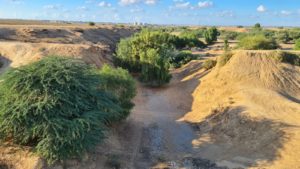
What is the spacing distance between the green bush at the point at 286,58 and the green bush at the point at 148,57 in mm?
8405

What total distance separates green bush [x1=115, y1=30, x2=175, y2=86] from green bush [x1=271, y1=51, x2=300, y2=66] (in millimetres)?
8405

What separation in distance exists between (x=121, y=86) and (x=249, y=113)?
6679 mm

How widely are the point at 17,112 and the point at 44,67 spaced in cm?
218

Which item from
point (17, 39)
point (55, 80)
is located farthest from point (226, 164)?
point (17, 39)

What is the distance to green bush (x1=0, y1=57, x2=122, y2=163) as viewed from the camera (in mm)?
13688

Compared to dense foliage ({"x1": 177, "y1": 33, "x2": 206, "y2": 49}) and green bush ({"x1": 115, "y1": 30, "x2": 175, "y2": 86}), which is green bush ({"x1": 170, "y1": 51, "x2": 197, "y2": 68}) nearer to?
green bush ({"x1": 115, "y1": 30, "x2": 175, "y2": 86})

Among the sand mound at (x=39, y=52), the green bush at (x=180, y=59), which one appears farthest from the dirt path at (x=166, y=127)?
the sand mound at (x=39, y=52)

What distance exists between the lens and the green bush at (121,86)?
1900 cm

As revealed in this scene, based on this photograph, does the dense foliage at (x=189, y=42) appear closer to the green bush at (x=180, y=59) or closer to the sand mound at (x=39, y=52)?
the green bush at (x=180, y=59)

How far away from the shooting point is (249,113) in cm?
1998

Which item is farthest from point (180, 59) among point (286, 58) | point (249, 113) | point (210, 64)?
point (249, 113)

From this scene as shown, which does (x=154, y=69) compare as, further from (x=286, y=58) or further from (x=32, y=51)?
(x=286, y=58)

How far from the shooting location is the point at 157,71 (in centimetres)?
3116

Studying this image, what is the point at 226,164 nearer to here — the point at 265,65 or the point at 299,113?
the point at 299,113
